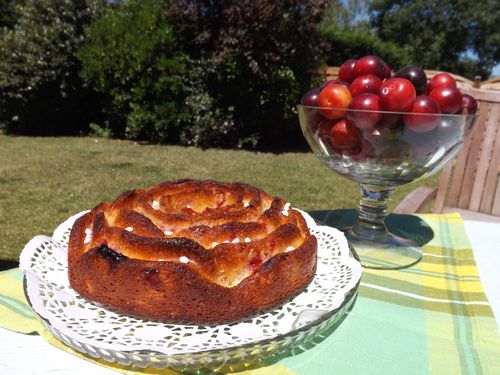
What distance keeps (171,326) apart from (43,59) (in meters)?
9.49

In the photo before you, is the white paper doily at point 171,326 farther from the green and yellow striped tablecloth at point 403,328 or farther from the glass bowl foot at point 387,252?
the glass bowl foot at point 387,252

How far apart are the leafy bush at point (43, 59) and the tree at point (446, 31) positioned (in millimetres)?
27174

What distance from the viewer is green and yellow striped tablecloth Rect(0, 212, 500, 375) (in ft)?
2.93

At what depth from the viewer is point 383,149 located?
1.36 meters

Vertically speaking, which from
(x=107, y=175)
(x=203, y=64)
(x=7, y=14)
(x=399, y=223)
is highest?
(x=7, y=14)

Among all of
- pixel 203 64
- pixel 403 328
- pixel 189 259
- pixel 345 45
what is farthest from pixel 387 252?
pixel 345 45

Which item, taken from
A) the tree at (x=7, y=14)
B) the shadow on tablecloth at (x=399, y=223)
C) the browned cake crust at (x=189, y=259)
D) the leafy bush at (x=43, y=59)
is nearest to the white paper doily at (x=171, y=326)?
the browned cake crust at (x=189, y=259)

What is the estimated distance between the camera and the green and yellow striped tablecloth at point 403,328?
894 mm

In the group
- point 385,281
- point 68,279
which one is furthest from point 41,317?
point 385,281

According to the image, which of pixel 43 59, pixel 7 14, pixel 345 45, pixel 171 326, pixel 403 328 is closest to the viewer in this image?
pixel 171 326

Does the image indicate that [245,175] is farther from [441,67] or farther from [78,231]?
[441,67]

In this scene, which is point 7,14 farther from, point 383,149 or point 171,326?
point 171,326

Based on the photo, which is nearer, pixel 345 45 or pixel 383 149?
pixel 383 149

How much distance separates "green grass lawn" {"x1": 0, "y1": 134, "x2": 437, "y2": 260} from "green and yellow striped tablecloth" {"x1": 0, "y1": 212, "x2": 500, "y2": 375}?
11.1 ft
